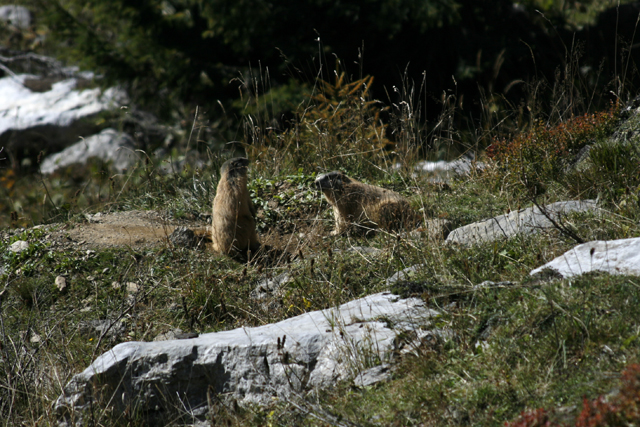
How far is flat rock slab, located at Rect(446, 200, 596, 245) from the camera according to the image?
4.56 metres

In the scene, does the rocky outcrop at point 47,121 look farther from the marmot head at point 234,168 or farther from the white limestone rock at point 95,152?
the marmot head at point 234,168

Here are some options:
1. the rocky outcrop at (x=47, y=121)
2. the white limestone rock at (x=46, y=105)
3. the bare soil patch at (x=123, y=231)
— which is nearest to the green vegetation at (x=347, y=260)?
the bare soil patch at (x=123, y=231)

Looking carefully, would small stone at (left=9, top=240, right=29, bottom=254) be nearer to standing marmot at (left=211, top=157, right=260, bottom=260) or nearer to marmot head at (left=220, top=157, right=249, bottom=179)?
standing marmot at (left=211, top=157, right=260, bottom=260)

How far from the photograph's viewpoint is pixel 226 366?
137 inches

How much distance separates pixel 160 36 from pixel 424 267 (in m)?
7.69

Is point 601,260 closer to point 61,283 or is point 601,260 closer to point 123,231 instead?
point 61,283

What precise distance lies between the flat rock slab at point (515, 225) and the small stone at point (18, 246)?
4.76 meters

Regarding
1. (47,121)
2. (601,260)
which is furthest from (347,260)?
(47,121)

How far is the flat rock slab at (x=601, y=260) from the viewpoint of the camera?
10.7 ft

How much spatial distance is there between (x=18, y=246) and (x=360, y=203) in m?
4.02

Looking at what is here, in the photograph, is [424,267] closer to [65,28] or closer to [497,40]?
[497,40]

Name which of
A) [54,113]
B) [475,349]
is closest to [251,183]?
[475,349]

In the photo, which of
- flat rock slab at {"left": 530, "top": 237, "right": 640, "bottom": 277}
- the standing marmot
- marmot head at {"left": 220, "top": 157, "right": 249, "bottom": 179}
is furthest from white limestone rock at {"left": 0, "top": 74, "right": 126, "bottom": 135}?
flat rock slab at {"left": 530, "top": 237, "right": 640, "bottom": 277}

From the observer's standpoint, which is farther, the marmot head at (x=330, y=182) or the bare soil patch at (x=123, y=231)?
the marmot head at (x=330, y=182)
